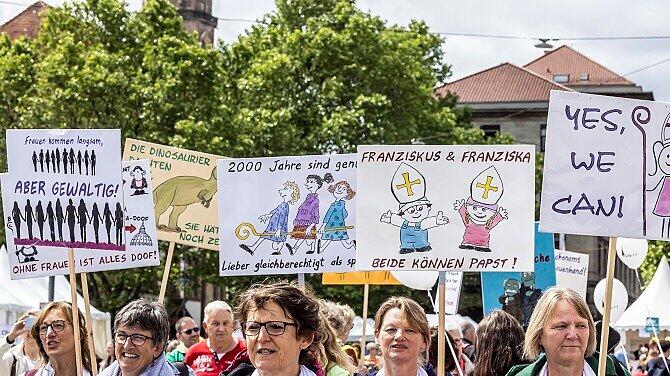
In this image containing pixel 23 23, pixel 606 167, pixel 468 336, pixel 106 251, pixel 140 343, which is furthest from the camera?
pixel 23 23

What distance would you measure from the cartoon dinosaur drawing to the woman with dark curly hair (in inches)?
202

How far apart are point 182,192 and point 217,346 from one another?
2.60 m

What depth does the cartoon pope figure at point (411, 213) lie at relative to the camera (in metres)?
8.89

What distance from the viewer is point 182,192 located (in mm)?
13219

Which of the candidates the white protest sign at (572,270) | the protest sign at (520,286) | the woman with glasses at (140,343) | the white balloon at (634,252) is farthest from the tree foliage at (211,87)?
the woman with glasses at (140,343)

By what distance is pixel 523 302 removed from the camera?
46.3 feet

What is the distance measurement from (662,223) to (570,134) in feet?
2.24

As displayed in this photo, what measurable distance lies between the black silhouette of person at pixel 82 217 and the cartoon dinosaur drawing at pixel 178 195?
3.92 meters

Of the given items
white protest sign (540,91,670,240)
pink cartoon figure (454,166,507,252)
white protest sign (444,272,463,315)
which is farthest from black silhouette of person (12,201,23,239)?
white protest sign (444,272,463,315)

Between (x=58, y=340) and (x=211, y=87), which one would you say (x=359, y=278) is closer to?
(x=58, y=340)

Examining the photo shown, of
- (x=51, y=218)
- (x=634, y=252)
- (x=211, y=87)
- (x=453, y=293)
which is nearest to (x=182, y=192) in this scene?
(x=51, y=218)

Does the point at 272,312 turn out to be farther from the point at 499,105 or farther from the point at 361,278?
the point at 499,105

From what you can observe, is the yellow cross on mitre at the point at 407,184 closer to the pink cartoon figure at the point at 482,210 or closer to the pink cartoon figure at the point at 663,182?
the pink cartoon figure at the point at 482,210

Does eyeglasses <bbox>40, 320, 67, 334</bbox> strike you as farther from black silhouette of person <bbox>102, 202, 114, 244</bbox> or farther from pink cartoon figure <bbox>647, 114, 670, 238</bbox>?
pink cartoon figure <bbox>647, 114, 670, 238</bbox>
